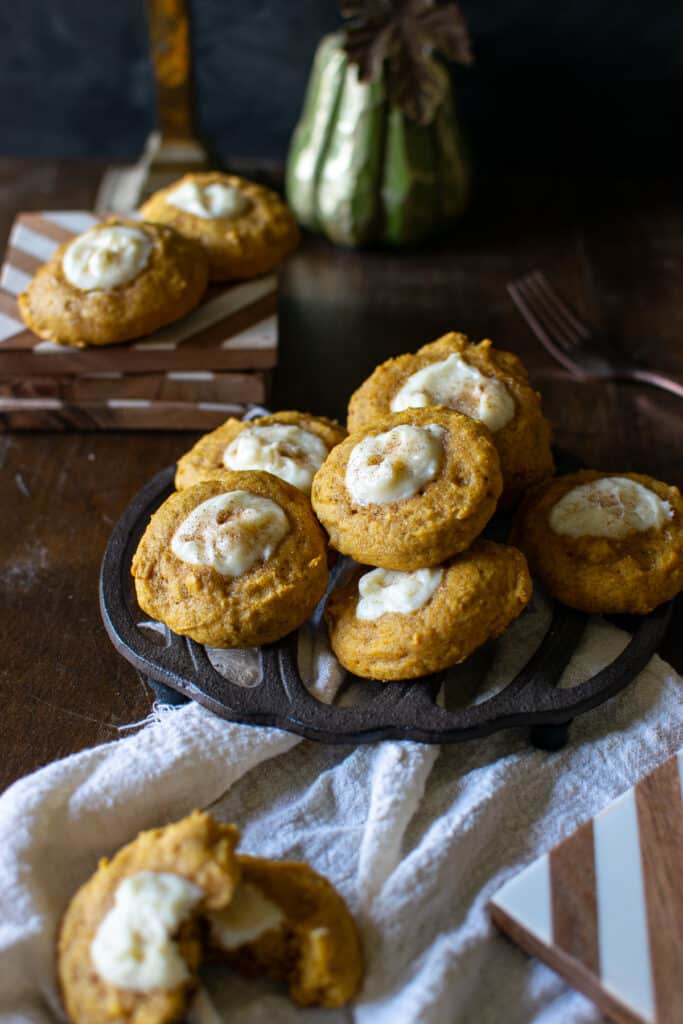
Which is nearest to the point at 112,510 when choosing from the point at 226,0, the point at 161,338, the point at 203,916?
the point at 161,338

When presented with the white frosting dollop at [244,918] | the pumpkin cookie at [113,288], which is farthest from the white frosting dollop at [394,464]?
the pumpkin cookie at [113,288]

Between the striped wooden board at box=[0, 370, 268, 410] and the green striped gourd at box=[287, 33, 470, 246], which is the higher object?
the green striped gourd at box=[287, 33, 470, 246]

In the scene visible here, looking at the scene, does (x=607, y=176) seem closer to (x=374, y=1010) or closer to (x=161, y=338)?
(x=161, y=338)

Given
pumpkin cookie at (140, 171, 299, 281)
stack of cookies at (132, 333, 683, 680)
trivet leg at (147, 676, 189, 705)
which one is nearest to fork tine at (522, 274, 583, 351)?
pumpkin cookie at (140, 171, 299, 281)

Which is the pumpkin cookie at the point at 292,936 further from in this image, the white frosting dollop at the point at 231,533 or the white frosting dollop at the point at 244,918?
the white frosting dollop at the point at 231,533

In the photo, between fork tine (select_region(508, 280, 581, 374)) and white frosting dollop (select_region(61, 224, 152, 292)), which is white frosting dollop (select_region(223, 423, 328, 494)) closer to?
white frosting dollop (select_region(61, 224, 152, 292))

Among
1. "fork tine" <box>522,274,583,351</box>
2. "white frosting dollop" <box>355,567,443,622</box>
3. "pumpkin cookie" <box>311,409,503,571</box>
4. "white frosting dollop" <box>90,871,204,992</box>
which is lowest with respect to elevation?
"white frosting dollop" <box>90,871,204,992</box>
